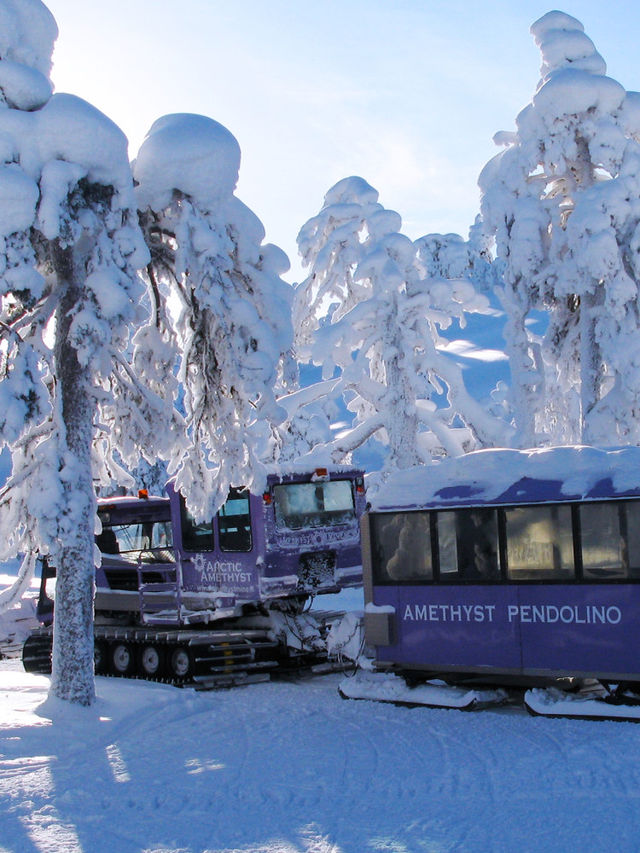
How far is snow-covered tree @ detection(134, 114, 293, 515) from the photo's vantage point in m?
12.5

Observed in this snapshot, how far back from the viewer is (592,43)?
872 inches

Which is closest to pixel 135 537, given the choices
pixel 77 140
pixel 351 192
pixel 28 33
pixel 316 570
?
pixel 316 570

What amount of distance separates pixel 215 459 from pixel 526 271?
11030 millimetres

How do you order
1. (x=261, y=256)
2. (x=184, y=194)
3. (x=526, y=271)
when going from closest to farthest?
(x=184, y=194) → (x=261, y=256) → (x=526, y=271)

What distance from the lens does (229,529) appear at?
1511 cm

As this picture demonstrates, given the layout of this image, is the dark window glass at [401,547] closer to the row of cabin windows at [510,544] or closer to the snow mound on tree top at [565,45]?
the row of cabin windows at [510,544]

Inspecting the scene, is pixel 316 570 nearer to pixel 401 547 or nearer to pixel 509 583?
pixel 401 547

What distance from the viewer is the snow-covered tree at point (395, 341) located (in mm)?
23750

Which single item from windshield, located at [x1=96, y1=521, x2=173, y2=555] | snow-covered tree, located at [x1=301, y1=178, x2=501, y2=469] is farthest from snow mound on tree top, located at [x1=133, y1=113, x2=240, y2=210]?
snow-covered tree, located at [x1=301, y1=178, x2=501, y2=469]

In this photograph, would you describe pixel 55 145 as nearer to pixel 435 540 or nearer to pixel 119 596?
pixel 435 540

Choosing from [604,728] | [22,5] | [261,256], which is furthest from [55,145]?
[604,728]

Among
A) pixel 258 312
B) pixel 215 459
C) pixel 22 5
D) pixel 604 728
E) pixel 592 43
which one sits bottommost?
pixel 604 728

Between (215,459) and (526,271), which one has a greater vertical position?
(526,271)

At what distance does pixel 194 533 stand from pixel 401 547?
188 inches
